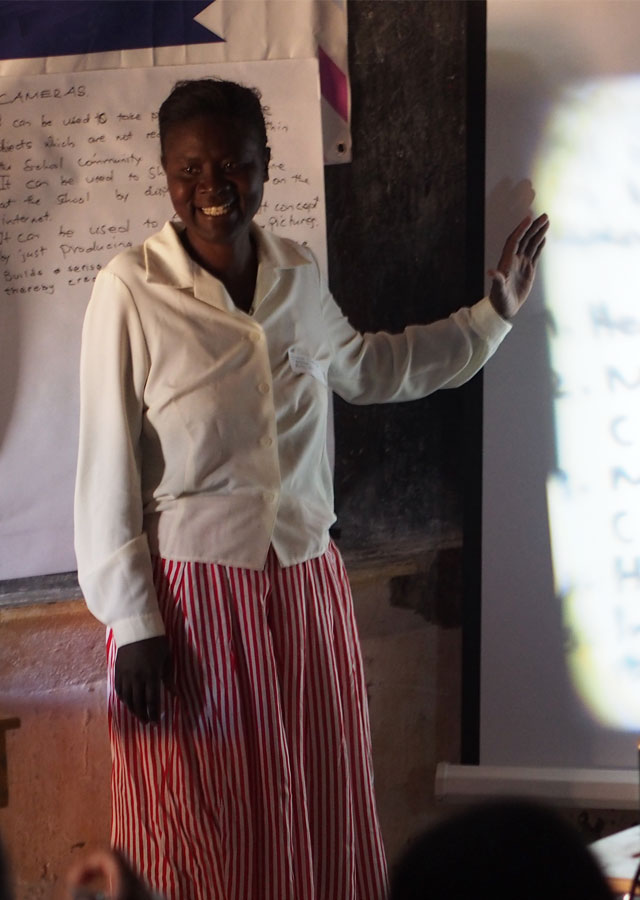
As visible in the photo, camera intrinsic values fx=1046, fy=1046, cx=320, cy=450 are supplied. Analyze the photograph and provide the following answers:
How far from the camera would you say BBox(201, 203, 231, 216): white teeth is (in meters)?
1.52

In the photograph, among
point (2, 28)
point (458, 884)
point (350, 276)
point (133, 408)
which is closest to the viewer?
point (458, 884)

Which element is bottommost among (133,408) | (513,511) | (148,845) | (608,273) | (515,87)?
(148,845)

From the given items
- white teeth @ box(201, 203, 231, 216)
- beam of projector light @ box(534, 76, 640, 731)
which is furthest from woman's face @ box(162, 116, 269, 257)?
beam of projector light @ box(534, 76, 640, 731)

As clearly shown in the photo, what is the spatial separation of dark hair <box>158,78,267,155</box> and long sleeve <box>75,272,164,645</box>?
Answer: 0.83ft

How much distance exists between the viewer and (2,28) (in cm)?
194

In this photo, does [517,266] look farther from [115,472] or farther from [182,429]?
[115,472]

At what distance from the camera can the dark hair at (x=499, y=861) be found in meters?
0.56

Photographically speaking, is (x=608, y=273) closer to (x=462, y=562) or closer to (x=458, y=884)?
(x=462, y=562)

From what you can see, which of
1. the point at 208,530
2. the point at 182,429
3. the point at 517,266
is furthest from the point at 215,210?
the point at 517,266

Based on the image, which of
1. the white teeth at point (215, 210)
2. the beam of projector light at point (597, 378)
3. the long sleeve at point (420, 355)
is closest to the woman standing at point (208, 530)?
the white teeth at point (215, 210)

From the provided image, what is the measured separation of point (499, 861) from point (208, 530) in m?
1.02

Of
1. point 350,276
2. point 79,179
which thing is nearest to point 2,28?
point 79,179

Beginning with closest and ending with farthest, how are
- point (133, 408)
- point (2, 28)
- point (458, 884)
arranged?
point (458, 884) < point (133, 408) < point (2, 28)

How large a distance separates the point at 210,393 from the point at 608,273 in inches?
34.2
